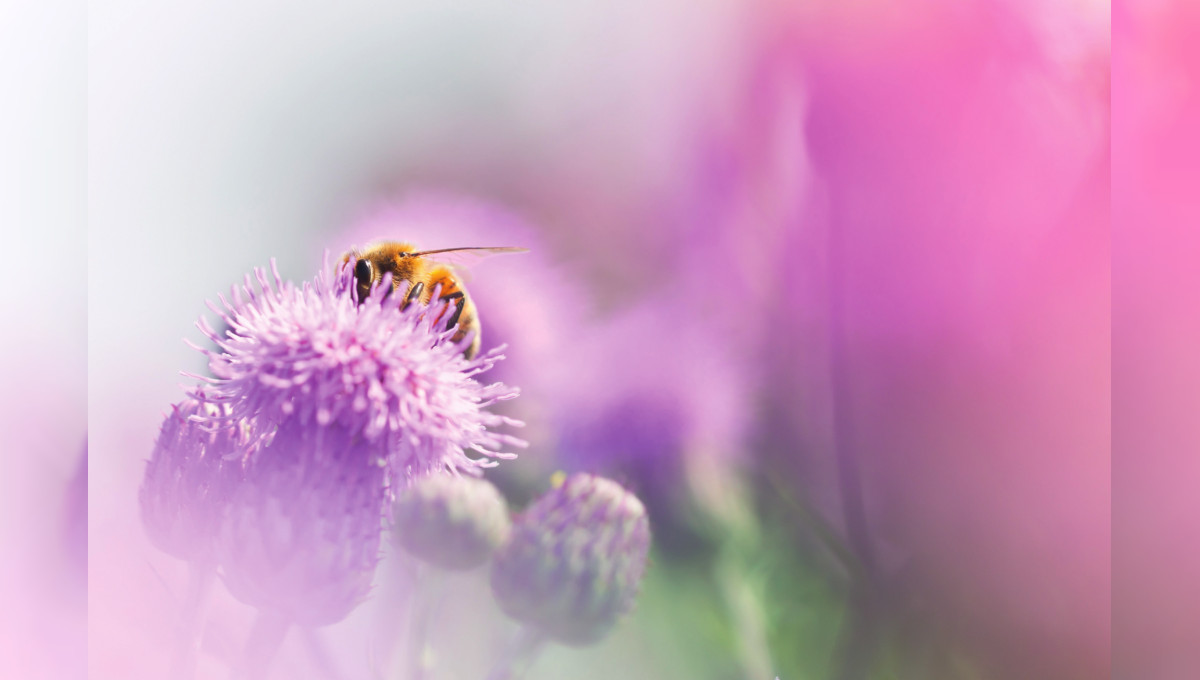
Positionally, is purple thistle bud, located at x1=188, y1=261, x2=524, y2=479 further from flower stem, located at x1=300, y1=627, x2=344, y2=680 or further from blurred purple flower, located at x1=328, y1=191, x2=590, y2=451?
flower stem, located at x1=300, y1=627, x2=344, y2=680

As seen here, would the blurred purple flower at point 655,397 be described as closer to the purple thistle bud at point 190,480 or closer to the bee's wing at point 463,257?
the bee's wing at point 463,257

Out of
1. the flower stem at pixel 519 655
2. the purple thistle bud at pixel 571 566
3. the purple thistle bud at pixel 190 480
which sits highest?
the purple thistle bud at pixel 190 480

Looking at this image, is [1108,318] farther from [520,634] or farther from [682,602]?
[520,634]

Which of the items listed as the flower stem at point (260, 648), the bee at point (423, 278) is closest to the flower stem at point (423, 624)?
the flower stem at point (260, 648)

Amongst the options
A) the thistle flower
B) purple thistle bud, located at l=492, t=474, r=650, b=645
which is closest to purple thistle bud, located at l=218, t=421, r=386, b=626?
the thistle flower

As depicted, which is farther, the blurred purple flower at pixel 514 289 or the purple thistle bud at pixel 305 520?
the blurred purple flower at pixel 514 289

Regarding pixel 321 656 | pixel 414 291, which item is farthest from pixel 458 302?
pixel 321 656

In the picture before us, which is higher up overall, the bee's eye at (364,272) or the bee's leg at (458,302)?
the bee's eye at (364,272)

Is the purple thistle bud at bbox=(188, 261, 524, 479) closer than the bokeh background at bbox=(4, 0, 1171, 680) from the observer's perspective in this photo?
Yes
